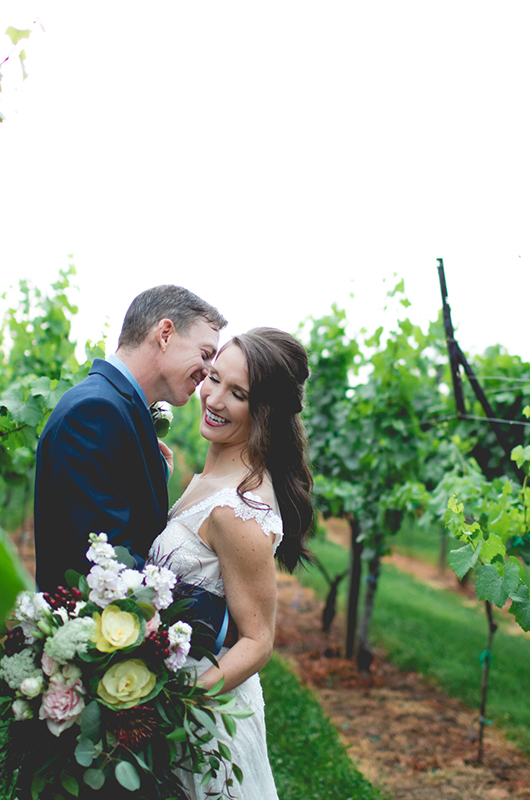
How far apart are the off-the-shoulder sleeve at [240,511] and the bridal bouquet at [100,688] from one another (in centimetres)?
37

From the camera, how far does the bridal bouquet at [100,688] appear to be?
4.86ft

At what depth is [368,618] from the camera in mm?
7395

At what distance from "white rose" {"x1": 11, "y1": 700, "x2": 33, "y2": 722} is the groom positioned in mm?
371

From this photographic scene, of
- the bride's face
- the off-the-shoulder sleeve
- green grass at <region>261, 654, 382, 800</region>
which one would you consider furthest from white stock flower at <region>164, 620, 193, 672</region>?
green grass at <region>261, 654, 382, 800</region>

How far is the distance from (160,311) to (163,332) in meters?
0.09

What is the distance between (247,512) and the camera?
1.93 metres

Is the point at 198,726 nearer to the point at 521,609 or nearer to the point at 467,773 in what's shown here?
the point at 521,609

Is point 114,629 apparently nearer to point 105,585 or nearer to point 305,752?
point 105,585

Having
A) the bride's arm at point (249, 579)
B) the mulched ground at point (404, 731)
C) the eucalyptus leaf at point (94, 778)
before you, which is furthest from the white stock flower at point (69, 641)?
the mulched ground at point (404, 731)

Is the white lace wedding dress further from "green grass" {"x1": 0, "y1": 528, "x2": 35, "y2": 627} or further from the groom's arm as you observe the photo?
"green grass" {"x1": 0, "y1": 528, "x2": 35, "y2": 627}

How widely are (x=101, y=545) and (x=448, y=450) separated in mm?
4396

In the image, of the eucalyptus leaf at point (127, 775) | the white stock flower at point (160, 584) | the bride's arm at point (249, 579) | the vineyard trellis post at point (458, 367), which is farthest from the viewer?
the vineyard trellis post at point (458, 367)

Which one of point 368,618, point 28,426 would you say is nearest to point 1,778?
point 28,426

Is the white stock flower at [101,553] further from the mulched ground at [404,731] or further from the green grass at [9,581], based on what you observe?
the mulched ground at [404,731]
